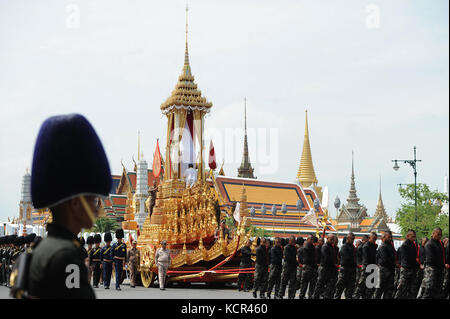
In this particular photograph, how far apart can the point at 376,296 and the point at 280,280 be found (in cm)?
453

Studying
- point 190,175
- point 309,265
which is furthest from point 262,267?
point 190,175

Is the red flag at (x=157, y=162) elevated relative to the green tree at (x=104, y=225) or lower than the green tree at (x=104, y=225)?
elevated

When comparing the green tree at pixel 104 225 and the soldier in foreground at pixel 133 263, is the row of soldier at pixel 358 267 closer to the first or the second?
the soldier in foreground at pixel 133 263

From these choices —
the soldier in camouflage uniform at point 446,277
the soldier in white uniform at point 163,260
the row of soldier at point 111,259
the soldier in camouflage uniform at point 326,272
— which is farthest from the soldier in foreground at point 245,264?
the soldier in camouflage uniform at point 446,277

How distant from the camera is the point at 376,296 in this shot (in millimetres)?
14688

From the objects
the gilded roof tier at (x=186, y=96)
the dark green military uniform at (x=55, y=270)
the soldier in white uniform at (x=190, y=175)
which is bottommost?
the soldier in white uniform at (x=190, y=175)

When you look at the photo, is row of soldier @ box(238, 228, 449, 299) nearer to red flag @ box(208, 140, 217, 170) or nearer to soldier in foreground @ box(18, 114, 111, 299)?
red flag @ box(208, 140, 217, 170)

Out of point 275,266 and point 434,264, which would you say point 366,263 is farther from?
point 275,266

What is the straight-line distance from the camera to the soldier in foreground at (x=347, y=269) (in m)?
16.4

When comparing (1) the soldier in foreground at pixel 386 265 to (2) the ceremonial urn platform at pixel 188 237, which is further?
(2) the ceremonial urn platform at pixel 188 237

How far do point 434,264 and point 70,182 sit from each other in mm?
11938

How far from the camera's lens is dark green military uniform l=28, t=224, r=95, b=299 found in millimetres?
2842
